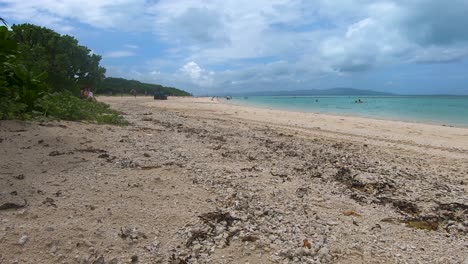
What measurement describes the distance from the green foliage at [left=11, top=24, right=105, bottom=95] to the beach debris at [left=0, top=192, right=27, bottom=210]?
606 inches

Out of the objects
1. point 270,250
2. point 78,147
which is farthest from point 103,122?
point 270,250

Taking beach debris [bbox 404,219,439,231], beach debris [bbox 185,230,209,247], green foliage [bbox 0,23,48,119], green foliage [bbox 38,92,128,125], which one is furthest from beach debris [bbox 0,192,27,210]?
green foliage [bbox 38,92,128,125]

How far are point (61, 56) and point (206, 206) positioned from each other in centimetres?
2110

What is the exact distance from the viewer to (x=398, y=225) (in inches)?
192

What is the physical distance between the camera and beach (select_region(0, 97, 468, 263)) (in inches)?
147

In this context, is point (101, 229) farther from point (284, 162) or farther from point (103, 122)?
Result: point (103, 122)

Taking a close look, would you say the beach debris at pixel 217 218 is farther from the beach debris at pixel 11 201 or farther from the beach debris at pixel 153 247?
the beach debris at pixel 11 201

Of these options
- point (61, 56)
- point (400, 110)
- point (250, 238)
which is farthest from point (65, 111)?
point (400, 110)

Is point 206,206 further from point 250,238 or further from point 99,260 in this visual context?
point 99,260

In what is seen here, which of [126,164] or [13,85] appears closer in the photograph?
[126,164]

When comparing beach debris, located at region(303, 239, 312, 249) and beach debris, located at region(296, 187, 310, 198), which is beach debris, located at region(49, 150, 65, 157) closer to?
beach debris, located at region(296, 187, 310, 198)

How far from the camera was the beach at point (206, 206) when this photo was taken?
12.2ft

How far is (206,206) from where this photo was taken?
4.83m

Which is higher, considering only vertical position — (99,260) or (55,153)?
(55,153)
